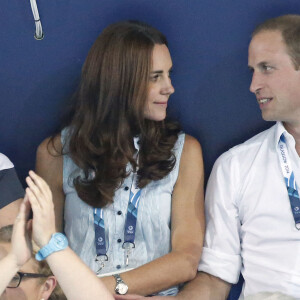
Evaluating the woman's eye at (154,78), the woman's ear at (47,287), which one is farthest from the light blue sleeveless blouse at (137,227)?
the woman's ear at (47,287)

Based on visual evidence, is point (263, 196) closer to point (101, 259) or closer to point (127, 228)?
point (127, 228)

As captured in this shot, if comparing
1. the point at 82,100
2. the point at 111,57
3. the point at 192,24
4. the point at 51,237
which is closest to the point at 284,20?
the point at 192,24

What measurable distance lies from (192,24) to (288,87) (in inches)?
21.3

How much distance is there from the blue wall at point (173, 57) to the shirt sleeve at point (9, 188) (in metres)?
0.48

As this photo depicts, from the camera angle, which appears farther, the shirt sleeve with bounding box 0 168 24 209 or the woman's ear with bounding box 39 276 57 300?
the shirt sleeve with bounding box 0 168 24 209

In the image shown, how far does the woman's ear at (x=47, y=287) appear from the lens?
2.04m

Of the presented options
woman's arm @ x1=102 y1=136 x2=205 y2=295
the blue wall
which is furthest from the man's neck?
woman's arm @ x1=102 y1=136 x2=205 y2=295

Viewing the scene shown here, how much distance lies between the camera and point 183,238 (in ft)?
8.75

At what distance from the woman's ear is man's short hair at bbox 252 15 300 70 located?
4.18 ft

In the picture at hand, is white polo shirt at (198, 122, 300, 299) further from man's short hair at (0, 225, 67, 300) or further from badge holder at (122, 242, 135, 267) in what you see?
man's short hair at (0, 225, 67, 300)

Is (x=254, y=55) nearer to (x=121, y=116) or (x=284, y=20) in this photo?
(x=284, y=20)

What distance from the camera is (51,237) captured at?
1.89m

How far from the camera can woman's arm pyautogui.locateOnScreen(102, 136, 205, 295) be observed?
2564 mm

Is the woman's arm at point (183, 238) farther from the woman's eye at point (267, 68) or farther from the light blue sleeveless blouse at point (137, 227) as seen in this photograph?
the woman's eye at point (267, 68)
